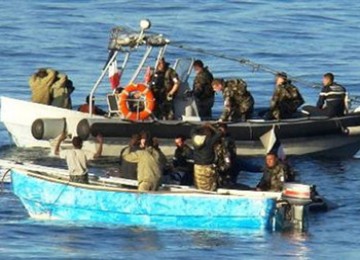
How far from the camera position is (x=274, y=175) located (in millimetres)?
25422

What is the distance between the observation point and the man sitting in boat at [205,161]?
25141 millimetres

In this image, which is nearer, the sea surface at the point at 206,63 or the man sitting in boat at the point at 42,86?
the sea surface at the point at 206,63

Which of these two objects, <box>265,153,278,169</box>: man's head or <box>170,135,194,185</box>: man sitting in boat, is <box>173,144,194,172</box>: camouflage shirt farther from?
<box>265,153,278,169</box>: man's head

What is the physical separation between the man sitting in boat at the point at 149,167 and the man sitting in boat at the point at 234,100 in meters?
5.34

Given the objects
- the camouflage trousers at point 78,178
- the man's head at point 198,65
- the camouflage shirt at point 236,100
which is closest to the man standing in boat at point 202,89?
the man's head at point 198,65

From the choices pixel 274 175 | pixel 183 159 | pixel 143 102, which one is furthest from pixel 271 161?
pixel 143 102

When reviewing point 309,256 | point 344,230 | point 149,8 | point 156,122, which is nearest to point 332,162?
point 156,122

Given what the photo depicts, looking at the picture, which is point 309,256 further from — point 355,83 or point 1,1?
point 1,1

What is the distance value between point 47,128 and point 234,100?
127 inches

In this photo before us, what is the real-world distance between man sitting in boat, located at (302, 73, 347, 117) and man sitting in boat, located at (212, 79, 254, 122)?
1185mm

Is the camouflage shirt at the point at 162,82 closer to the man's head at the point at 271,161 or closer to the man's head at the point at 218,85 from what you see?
the man's head at the point at 218,85

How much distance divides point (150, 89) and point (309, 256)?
25.3 feet

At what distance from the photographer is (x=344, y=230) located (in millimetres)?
25469

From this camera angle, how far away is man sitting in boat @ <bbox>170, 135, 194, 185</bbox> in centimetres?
2644
